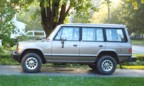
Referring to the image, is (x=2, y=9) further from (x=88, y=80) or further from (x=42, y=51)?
(x=88, y=80)

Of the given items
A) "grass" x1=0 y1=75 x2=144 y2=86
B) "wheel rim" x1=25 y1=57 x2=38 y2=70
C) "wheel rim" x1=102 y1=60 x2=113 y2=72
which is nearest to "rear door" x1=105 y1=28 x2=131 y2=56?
"wheel rim" x1=102 y1=60 x2=113 y2=72

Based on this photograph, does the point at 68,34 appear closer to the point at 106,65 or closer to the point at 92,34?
the point at 92,34

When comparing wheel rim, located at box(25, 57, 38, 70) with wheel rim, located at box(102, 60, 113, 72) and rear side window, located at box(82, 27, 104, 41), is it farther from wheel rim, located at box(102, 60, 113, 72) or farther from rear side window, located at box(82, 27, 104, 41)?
wheel rim, located at box(102, 60, 113, 72)

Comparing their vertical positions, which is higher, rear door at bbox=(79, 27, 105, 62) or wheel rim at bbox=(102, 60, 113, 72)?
rear door at bbox=(79, 27, 105, 62)

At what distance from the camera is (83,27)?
13922 millimetres

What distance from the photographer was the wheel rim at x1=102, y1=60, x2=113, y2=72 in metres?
13.9

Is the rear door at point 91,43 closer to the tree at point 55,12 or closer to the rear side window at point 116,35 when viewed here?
the rear side window at point 116,35

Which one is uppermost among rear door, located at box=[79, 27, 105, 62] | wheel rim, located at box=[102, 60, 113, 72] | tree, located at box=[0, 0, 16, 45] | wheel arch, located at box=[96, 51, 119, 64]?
tree, located at box=[0, 0, 16, 45]

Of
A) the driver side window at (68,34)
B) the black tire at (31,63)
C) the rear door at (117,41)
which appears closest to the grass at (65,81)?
the black tire at (31,63)

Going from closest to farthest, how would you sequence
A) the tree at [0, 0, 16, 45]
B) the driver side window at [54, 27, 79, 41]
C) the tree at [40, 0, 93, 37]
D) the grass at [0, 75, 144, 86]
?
the grass at [0, 75, 144, 86], the driver side window at [54, 27, 79, 41], the tree at [0, 0, 16, 45], the tree at [40, 0, 93, 37]

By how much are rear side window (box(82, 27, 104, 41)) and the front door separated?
0.38 meters

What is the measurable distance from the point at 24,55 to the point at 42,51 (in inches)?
29.6

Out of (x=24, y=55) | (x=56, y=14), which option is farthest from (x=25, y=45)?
(x=56, y=14)

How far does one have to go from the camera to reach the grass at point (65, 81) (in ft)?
35.0
